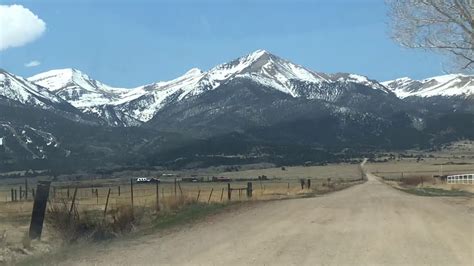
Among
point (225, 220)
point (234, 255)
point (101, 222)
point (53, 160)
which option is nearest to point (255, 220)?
point (225, 220)

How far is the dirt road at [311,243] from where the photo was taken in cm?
1292

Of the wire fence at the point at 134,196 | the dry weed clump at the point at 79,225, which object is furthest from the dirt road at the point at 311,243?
the wire fence at the point at 134,196

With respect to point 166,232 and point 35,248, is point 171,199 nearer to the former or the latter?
point 166,232

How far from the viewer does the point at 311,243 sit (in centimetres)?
1521

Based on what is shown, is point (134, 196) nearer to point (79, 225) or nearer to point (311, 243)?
point (79, 225)

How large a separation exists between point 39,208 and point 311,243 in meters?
7.02

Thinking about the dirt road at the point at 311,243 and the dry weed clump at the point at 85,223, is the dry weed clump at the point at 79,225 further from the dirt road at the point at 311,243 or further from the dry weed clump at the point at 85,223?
the dirt road at the point at 311,243

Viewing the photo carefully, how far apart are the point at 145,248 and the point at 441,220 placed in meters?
10.0

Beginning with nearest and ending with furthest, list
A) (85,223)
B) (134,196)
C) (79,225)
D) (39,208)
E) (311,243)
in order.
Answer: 1. (311,243)
2. (39,208)
3. (79,225)
4. (85,223)
5. (134,196)

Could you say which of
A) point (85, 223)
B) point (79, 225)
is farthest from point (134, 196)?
point (79, 225)

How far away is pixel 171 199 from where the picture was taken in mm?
28781

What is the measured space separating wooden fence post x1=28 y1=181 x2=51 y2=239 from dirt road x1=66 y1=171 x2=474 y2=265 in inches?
97.8

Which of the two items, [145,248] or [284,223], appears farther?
[284,223]

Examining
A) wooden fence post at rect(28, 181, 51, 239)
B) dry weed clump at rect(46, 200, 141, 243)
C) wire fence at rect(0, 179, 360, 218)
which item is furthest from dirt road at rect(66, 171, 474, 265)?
wire fence at rect(0, 179, 360, 218)
